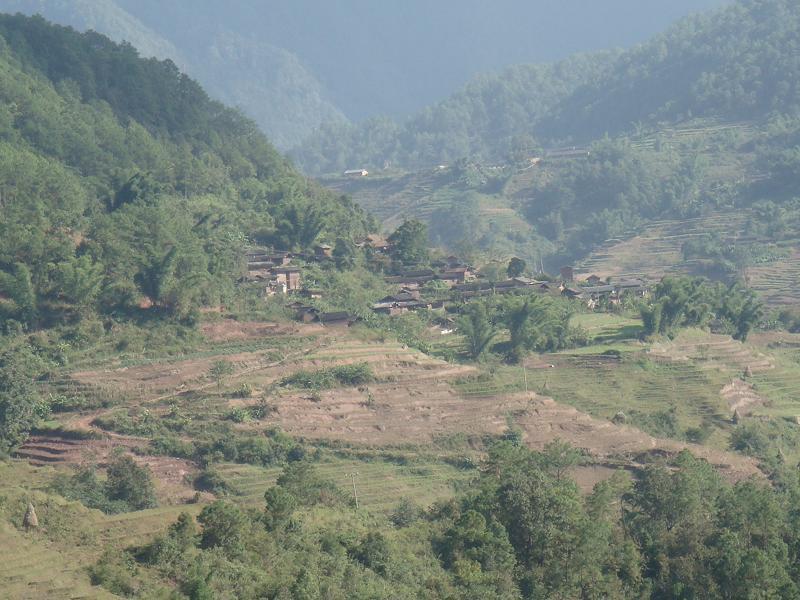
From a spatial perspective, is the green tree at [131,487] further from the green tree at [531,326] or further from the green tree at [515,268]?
the green tree at [515,268]

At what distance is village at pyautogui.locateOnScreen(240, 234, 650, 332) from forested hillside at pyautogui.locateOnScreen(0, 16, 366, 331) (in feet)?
3.12

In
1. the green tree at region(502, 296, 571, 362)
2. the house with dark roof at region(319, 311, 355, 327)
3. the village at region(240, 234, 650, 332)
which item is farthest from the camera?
the village at region(240, 234, 650, 332)

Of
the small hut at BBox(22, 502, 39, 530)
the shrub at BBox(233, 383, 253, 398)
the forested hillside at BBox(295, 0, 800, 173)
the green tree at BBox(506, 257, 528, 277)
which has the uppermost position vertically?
the forested hillside at BBox(295, 0, 800, 173)

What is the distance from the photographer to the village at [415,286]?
124 feet

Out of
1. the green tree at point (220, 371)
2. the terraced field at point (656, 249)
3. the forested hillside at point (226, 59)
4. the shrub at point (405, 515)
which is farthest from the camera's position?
the forested hillside at point (226, 59)

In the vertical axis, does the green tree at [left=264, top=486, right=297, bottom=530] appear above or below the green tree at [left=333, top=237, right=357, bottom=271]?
below

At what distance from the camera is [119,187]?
41.1m

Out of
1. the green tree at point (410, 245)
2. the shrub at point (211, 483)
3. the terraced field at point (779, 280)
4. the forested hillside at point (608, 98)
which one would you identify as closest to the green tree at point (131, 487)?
the shrub at point (211, 483)

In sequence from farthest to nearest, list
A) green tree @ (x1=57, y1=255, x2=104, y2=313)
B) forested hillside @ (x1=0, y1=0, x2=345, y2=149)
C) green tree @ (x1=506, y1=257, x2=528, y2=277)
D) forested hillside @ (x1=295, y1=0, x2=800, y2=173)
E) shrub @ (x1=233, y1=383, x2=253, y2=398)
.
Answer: forested hillside @ (x1=0, y1=0, x2=345, y2=149) < forested hillside @ (x1=295, y1=0, x2=800, y2=173) < green tree @ (x1=506, y1=257, x2=528, y2=277) < green tree @ (x1=57, y1=255, x2=104, y2=313) < shrub @ (x1=233, y1=383, x2=253, y2=398)

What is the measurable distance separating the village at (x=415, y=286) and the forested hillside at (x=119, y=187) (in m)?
0.95

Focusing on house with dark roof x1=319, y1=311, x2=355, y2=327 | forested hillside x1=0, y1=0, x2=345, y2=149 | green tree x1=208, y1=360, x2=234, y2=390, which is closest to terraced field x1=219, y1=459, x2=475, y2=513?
green tree x1=208, y1=360, x2=234, y2=390

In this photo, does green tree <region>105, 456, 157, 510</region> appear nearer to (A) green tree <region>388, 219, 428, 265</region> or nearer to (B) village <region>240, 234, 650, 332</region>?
(B) village <region>240, 234, 650, 332</region>

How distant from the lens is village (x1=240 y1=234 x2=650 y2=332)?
3791 centimetres

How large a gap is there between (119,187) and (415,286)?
8887 mm
